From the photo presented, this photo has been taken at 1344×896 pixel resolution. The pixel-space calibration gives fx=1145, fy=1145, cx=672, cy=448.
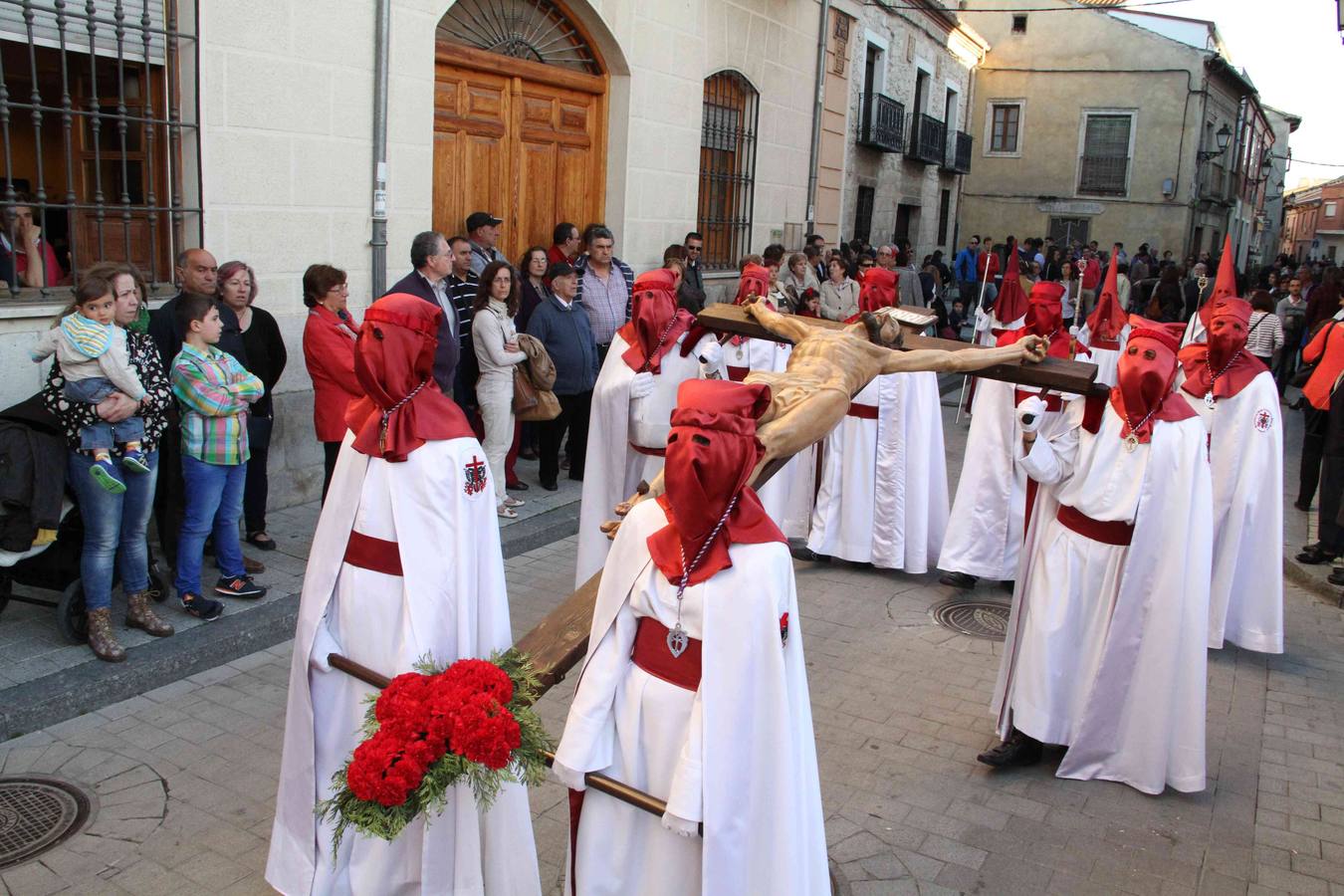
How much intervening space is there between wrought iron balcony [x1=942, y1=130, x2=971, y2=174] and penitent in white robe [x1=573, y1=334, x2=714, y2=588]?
22194mm

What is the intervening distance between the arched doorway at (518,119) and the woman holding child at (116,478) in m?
4.27

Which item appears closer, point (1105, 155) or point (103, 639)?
point (103, 639)

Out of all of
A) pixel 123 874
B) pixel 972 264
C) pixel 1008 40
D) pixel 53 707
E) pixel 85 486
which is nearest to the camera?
pixel 123 874

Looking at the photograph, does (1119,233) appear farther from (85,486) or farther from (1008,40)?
(85,486)

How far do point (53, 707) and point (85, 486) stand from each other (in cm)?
105

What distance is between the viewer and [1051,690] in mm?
5168

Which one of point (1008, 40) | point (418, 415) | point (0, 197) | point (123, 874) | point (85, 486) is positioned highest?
point (1008, 40)

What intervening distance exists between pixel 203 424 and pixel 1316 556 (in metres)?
8.05

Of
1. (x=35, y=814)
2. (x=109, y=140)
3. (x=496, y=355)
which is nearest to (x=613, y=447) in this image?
(x=496, y=355)

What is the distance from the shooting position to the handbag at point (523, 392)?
339 inches

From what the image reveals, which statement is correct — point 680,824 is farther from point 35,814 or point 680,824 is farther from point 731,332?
point 35,814

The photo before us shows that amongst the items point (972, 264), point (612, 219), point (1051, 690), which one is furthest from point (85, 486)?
point (972, 264)

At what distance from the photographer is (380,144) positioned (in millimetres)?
8516

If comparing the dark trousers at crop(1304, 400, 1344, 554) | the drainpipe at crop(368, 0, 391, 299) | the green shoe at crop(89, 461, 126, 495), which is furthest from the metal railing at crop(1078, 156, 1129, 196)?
the green shoe at crop(89, 461, 126, 495)
